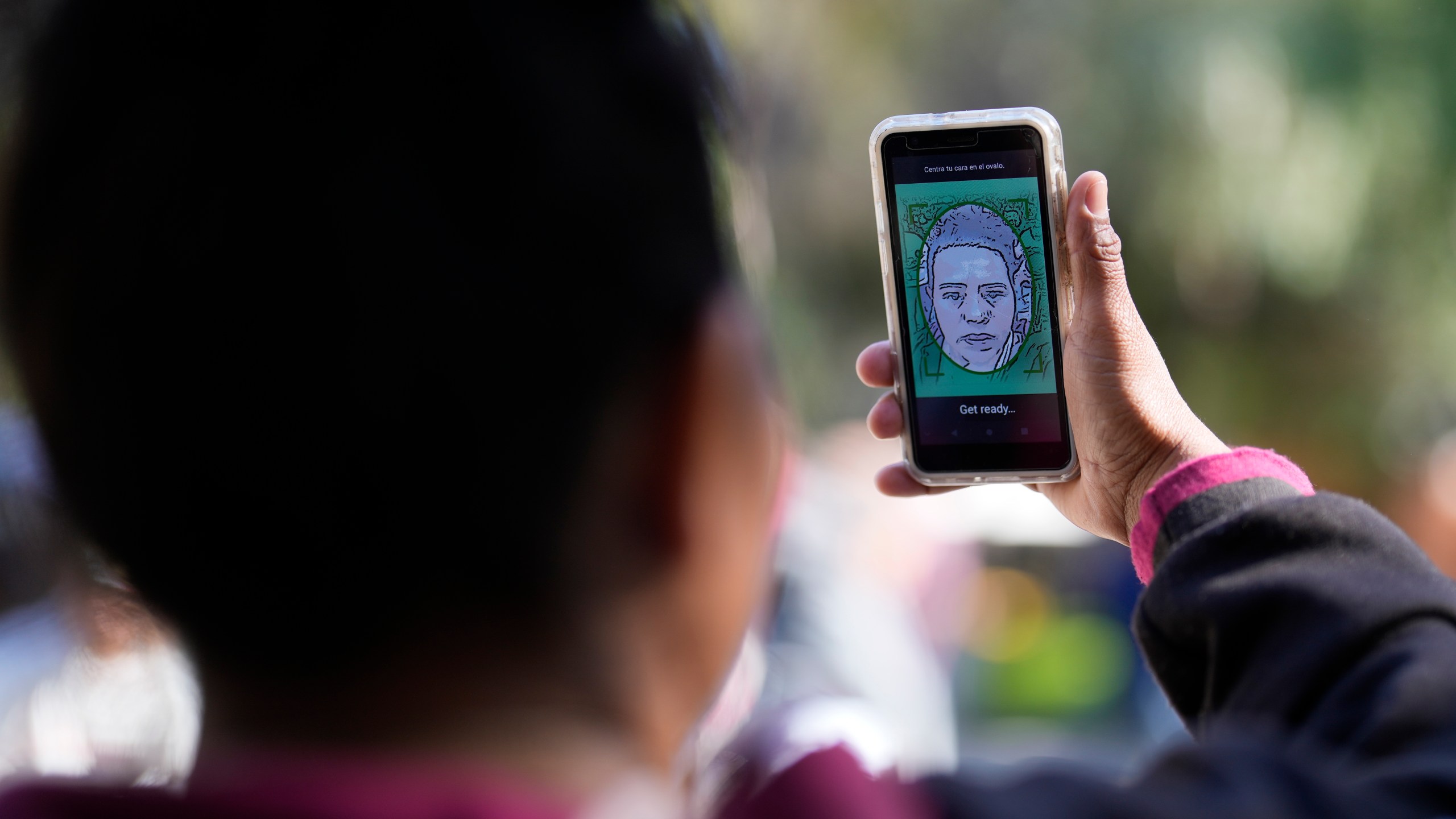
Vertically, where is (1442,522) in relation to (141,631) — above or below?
below

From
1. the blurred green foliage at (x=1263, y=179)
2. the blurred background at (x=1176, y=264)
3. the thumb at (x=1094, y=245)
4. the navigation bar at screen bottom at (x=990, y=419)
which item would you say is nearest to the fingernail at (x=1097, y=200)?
the thumb at (x=1094, y=245)

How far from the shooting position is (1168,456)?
110cm

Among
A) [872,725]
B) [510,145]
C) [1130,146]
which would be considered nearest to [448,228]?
[510,145]

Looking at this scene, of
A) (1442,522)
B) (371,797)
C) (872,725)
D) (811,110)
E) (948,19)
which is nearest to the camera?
(371,797)

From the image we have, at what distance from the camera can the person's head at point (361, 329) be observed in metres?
0.56

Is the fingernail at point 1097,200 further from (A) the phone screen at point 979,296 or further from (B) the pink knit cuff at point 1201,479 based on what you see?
(B) the pink knit cuff at point 1201,479

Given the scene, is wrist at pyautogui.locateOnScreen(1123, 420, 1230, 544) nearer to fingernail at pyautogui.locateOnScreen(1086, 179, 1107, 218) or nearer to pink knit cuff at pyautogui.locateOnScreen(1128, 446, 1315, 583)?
pink knit cuff at pyautogui.locateOnScreen(1128, 446, 1315, 583)

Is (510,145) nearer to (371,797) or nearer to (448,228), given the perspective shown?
(448,228)

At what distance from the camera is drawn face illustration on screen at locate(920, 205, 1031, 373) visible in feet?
3.89

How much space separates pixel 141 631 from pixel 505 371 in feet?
1.01

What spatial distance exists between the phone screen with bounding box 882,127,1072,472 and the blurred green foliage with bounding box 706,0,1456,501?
373 centimetres

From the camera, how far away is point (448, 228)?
56 centimetres

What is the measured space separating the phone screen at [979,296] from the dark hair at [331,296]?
25.9 inches

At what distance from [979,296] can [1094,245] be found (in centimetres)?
12
